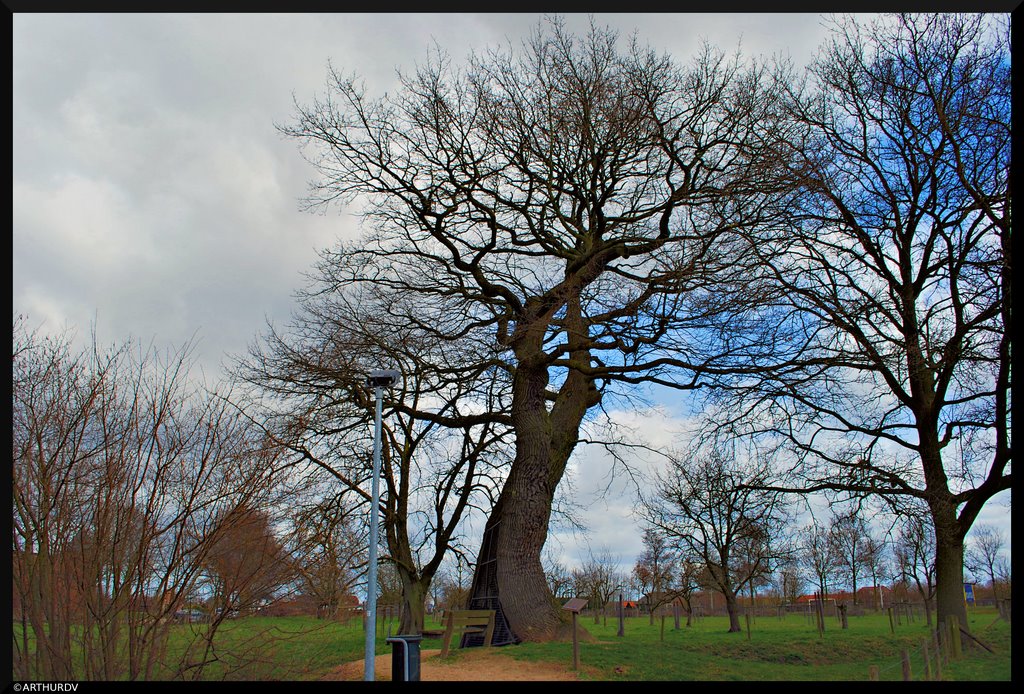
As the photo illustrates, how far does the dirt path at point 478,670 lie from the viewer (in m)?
12.0

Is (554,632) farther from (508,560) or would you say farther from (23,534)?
(23,534)

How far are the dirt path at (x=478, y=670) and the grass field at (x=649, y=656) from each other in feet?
0.93

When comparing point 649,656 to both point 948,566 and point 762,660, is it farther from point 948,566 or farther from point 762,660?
point 948,566

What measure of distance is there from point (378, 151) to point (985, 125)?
13070 millimetres

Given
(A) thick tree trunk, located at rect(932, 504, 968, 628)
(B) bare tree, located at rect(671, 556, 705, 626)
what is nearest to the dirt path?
(A) thick tree trunk, located at rect(932, 504, 968, 628)

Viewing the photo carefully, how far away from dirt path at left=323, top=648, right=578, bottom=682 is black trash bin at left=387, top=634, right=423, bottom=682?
2.43 meters

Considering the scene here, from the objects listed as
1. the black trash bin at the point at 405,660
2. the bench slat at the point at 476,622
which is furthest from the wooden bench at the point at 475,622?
the black trash bin at the point at 405,660

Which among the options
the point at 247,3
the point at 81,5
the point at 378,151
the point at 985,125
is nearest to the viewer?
the point at 247,3

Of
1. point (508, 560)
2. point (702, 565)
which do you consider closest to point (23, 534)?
point (508, 560)

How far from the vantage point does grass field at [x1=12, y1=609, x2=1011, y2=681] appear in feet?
24.6

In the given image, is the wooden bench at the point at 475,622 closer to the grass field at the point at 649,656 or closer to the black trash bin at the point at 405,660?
the grass field at the point at 649,656

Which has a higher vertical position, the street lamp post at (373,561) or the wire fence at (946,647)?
the street lamp post at (373,561)

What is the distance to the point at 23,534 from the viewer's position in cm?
700

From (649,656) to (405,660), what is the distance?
6.08 metres
